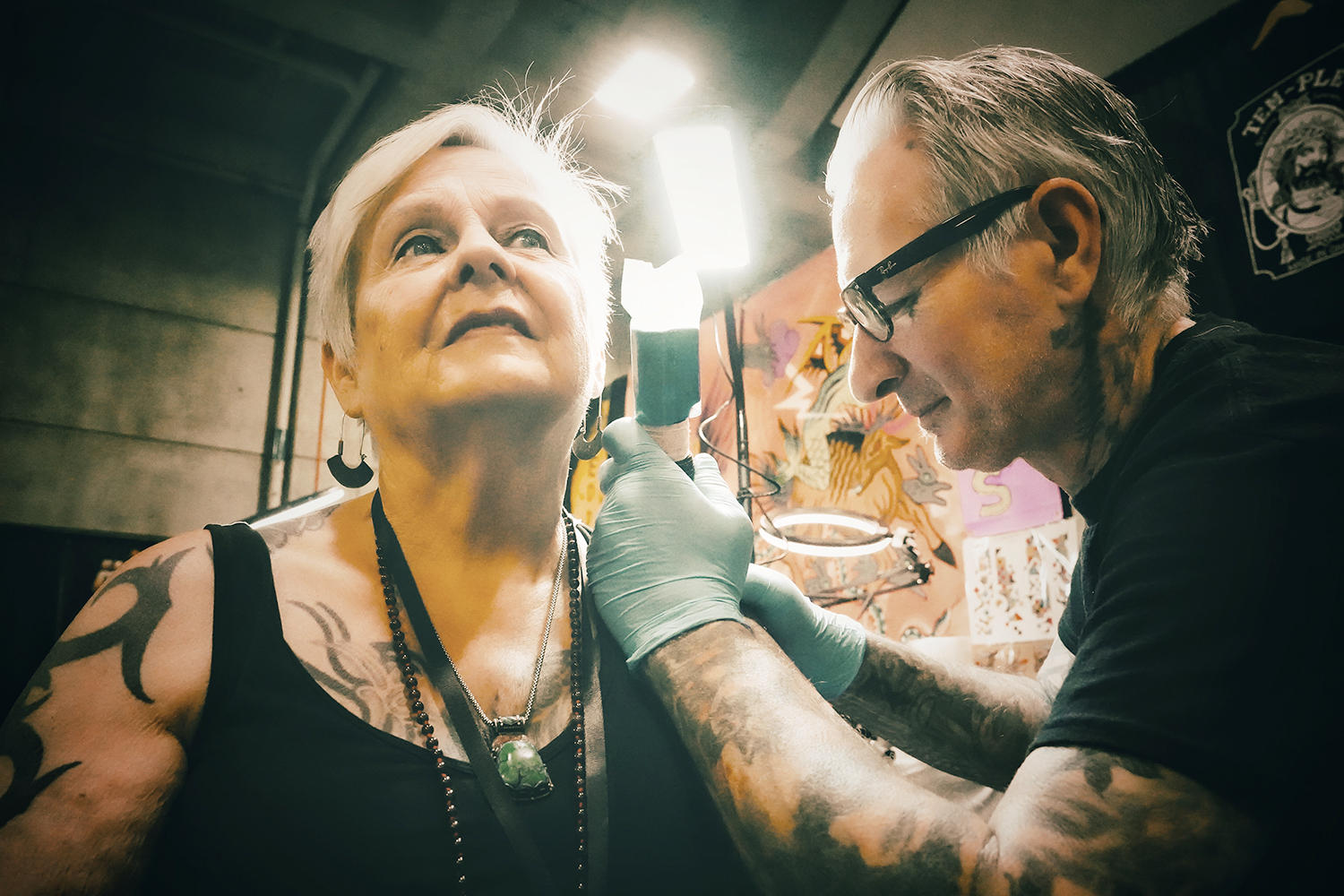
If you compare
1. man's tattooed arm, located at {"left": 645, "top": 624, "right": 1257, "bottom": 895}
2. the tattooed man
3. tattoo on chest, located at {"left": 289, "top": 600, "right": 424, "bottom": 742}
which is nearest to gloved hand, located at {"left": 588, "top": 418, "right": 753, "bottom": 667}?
the tattooed man

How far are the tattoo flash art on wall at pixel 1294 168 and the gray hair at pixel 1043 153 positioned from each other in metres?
1.26

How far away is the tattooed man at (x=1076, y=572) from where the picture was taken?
71cm

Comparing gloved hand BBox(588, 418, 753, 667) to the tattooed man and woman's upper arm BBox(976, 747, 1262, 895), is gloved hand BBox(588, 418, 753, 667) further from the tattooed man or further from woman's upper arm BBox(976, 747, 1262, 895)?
woman's upper arm BBox(976, 747, 1262, 895)

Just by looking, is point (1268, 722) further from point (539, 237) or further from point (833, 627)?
point (539, 237)

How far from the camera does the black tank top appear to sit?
0.76 m

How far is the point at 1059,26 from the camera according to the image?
2645 millimetres

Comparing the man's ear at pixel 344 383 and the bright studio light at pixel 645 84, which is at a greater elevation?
the bright studio light at pixel 645 84

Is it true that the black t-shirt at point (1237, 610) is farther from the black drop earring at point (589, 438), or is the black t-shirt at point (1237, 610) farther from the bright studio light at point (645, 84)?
the bright studio light at point (645, 84)

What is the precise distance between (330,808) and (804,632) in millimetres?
925

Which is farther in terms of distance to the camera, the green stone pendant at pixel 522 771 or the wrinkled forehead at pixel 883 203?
the wrinkled forehead at pixel 883 203

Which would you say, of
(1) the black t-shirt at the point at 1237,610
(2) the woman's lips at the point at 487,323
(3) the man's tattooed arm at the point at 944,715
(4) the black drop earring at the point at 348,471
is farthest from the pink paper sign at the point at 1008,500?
(4) the black drop earring at the point at 348,471

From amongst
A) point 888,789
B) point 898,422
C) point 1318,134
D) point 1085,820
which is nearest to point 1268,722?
point 1085,820

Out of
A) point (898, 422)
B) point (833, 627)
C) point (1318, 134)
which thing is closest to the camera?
point (833, 627)

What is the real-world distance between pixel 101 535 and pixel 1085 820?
466 cm
